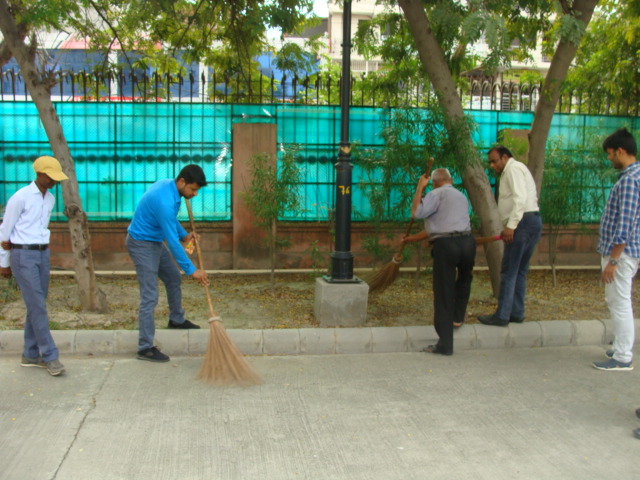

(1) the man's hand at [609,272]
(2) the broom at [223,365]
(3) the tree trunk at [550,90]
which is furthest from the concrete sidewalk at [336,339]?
(3) the tree trunk at [550,90]

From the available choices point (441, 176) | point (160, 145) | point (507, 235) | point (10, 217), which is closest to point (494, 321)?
point (507, 235)

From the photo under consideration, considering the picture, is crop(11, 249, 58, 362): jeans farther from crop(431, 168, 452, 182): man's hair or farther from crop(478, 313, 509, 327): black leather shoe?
crop(478, 313, 509, 327): black leather shoe

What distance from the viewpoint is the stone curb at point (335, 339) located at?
604 cm

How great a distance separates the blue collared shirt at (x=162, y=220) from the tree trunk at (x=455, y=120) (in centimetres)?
340

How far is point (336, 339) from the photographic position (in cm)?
629

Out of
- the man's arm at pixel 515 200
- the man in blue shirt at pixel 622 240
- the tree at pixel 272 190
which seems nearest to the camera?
the man in blue shirt at pixel 622 240

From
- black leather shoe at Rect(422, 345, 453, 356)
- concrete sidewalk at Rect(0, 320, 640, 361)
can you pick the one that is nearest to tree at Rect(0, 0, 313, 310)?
concrete sidewalk at Rect(0, 320, 640, 361)

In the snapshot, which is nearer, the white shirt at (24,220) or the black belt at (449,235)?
the white shirt at (24,220)

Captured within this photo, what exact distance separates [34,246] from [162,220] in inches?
41.4

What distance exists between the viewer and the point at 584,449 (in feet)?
13.5

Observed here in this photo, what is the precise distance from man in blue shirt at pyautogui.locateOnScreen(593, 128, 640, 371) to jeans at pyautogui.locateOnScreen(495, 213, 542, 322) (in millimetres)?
851

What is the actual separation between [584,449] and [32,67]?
20.8ft

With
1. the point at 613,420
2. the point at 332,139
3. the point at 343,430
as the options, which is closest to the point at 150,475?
the point at 343,430

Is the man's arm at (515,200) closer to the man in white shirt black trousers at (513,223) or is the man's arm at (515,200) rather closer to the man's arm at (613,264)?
Answer: the man in white shirt black trousers at (513,223)
